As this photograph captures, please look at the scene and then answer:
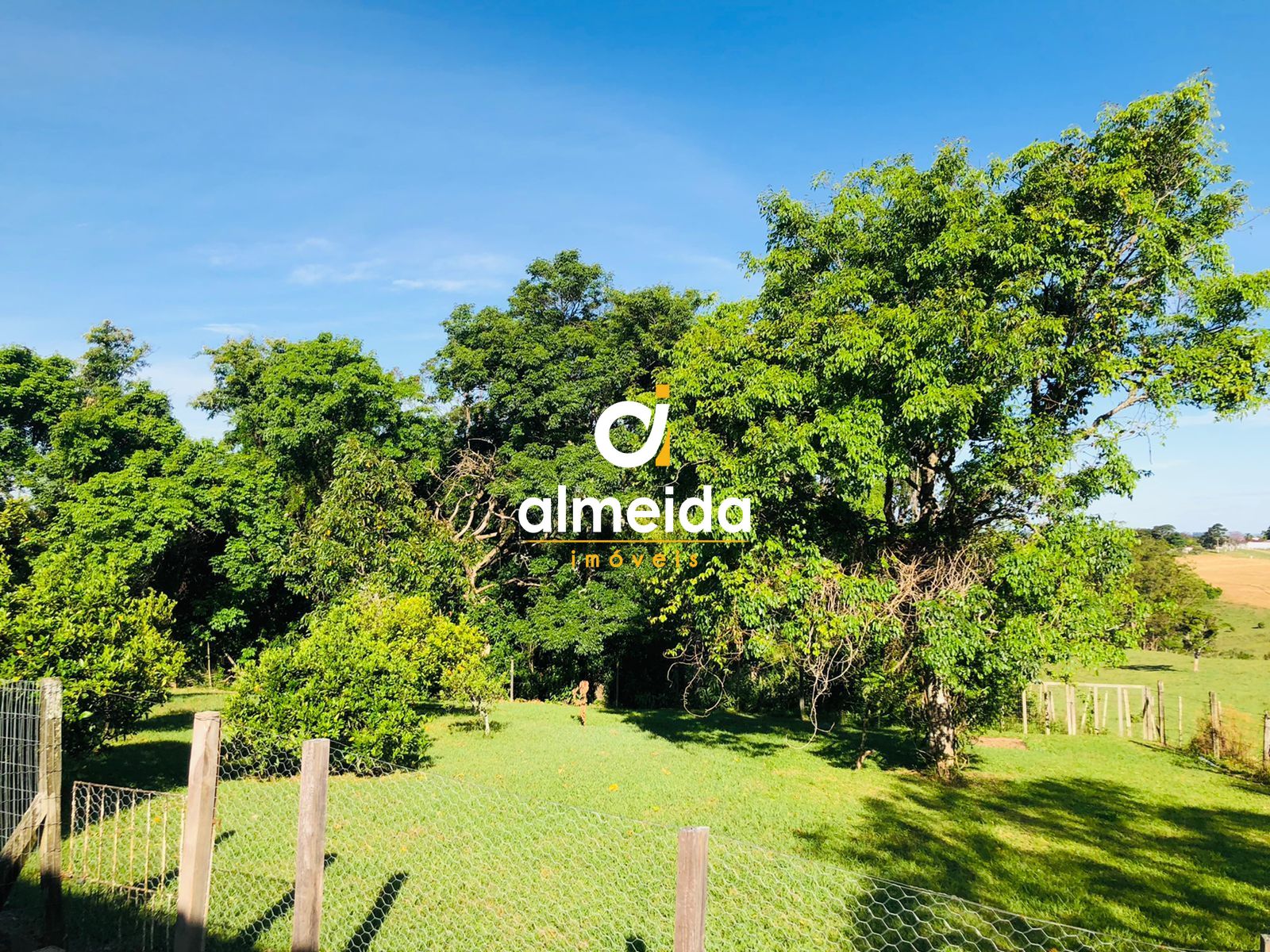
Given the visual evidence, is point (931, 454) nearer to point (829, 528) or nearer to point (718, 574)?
point (829, 528)

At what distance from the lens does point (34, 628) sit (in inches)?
312

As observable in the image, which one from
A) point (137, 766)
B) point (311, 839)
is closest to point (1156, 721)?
point (311, 839)

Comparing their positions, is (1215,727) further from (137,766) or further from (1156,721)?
(137,766)

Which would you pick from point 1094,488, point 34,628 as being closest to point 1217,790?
point 1094,488

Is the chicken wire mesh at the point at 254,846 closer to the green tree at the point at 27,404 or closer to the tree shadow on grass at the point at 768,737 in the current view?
the tree shadow on grass at the point at 768,737

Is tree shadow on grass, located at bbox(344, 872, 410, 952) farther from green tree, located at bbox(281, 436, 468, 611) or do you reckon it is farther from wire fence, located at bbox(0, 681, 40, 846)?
green tree, located at bbox(281, 436, 468, 611)

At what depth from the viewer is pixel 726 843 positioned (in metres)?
6.20

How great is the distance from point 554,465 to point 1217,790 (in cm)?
1621

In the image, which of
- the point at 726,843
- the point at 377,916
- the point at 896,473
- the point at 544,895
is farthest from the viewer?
the point at 896,473

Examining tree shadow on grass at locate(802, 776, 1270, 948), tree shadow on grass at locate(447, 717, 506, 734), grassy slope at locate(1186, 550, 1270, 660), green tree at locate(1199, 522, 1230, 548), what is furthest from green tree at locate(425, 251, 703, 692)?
green tree at locate(1199, 522, 1230, 548)

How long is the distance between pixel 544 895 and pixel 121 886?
10.3 feet

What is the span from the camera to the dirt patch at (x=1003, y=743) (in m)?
16.3

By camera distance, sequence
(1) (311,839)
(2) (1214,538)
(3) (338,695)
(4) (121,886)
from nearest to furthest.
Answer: (1) (311,839), (4) (121,886), (3) (338,695), (2) (1214,538)

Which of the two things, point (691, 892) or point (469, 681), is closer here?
point (691, 892)
